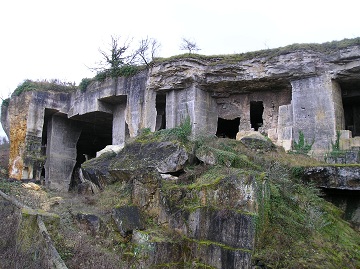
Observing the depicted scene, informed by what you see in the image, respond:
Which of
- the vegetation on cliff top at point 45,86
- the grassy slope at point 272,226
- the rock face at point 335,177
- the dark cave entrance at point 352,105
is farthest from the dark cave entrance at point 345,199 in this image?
the vegetation on cliff top at point 45,86

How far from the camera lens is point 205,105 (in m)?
16.1

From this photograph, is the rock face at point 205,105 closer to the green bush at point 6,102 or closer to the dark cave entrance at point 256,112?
the dark cave entrance at point 256,112

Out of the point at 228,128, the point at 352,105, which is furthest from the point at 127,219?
the point at 352,105

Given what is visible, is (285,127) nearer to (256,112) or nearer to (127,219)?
(256,112)

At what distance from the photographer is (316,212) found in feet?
27.4

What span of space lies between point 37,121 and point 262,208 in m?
14.0

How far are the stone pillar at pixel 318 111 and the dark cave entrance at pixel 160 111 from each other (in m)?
5.76

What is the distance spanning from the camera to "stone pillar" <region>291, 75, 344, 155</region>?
43.5 ft

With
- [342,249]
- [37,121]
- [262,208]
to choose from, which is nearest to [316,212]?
[342,249]

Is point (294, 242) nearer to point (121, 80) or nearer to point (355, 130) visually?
point (355, 130)

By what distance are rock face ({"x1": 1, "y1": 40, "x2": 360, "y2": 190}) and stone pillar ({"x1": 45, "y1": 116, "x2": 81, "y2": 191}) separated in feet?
0.16

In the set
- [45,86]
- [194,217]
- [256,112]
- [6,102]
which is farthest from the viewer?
[6,102]

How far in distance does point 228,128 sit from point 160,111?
324 cm

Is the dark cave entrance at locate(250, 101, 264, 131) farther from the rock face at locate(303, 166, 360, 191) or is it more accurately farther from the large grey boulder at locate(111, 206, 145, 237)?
the large grey boulder at locate(111, 206, 145, 237)
